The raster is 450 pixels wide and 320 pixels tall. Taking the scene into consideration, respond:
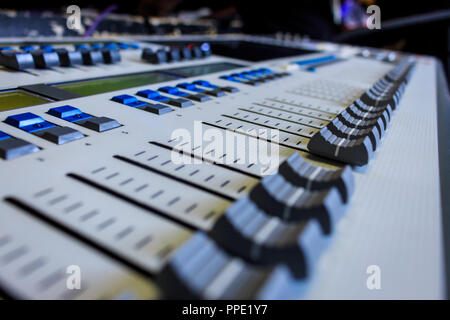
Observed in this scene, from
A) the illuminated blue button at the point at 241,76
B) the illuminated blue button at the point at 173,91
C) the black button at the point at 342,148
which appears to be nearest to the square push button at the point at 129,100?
the illuminated blue button at the point at 173,91

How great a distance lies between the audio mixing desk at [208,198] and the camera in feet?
1.06

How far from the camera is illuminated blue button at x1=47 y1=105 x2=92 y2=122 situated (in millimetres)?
696

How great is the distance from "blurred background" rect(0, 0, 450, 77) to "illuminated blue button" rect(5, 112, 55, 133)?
1.12 metres

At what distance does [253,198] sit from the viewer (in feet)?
1.43

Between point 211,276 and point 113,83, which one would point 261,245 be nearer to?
point 211,276

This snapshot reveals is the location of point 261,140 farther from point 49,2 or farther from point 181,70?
point 49,2

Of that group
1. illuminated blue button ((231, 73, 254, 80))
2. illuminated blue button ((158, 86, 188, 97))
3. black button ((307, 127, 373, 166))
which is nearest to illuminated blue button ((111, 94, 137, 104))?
illuminated blue button ((158, 86, 188, 97))

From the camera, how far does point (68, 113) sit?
0.70 meters

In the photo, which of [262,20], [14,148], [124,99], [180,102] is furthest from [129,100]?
[262,20]

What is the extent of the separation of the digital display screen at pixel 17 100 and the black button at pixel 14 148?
253 mm

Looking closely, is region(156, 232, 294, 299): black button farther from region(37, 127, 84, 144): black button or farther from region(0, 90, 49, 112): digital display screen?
region(0, 90, 49, 112): digital display screen

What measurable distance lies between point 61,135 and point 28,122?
9 cm

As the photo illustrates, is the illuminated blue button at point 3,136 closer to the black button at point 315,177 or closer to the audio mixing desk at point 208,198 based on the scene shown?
the audio mixing desk at point 208,198

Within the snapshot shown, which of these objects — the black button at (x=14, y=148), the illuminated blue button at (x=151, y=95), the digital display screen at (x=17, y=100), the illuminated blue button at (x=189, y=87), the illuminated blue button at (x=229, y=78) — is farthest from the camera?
the illuminated blue button at (x=229, y=78)
